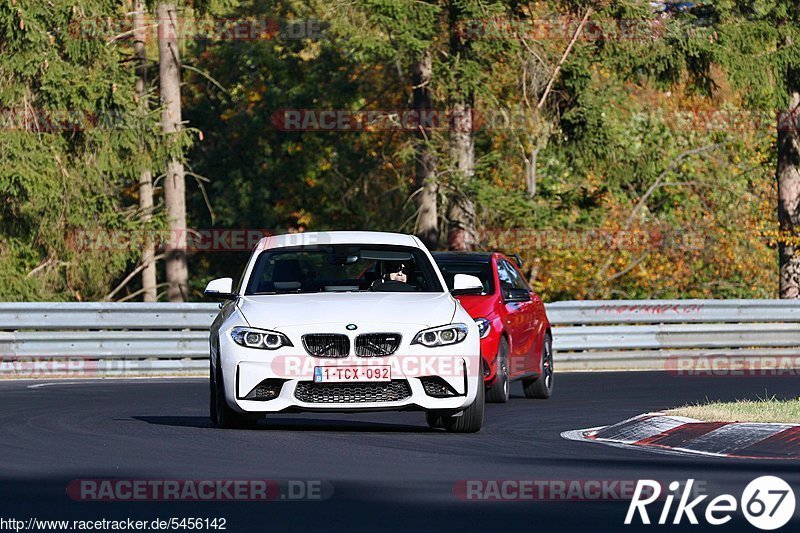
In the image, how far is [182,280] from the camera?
129 ft

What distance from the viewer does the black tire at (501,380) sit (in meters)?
17.5

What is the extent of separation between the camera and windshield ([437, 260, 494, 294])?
18.4 meters

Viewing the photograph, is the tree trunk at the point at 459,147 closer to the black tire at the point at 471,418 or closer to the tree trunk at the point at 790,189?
the tree trunk at the point at 790,189

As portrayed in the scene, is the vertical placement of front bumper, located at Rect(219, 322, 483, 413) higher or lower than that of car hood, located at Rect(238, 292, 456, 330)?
lower

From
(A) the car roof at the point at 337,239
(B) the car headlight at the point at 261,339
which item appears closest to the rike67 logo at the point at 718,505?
(B) the car headlight at the point at 261,339

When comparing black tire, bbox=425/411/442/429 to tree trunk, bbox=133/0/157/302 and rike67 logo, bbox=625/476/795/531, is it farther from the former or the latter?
tree trunk, bbox=133/0/157/302

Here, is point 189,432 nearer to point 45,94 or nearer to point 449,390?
point 449,390

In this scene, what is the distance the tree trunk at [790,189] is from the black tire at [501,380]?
16.3 meters

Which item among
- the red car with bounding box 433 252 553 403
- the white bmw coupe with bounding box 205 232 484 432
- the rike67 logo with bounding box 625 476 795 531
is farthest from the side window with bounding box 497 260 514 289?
the rike67 logo with bounding box 625 476 795 531

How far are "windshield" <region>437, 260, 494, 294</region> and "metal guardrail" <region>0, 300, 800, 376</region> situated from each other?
21.9 ft

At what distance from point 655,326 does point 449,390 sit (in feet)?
47.4

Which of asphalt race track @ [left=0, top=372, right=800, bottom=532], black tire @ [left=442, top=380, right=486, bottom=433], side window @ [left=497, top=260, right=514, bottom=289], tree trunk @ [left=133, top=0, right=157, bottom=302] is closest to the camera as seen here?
asphalt race track @ [left=0, top=372, right=800, bottom=532]

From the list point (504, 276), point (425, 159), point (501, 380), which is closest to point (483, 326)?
point (501, 380)

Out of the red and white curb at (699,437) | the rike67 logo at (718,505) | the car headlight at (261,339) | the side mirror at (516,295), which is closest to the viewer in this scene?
the rike67 logo at (718,505)
